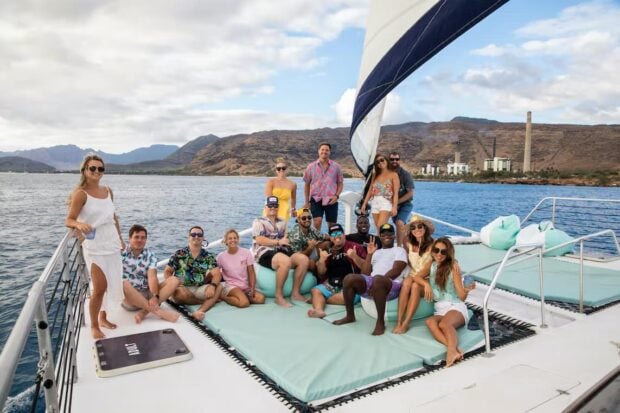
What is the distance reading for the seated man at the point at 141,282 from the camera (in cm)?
475

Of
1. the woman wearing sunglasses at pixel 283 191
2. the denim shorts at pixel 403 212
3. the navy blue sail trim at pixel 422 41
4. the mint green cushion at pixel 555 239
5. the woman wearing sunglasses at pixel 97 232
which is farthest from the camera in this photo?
the mint green cushion at pixel 555 239

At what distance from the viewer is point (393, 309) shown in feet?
15.1

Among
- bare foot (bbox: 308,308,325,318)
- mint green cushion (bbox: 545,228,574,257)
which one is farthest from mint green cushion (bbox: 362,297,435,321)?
mint green cushion (bbox: 545,228,574,257)

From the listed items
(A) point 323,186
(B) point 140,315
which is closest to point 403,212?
(A) point 323,186

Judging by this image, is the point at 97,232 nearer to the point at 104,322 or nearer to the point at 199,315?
the point at 104,322

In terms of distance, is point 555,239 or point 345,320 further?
point 555,239

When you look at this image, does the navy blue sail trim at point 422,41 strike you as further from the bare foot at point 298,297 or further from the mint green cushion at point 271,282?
the bare foot at point 298,297

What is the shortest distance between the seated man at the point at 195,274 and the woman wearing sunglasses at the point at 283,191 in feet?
4.41

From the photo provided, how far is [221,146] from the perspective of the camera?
475 feet

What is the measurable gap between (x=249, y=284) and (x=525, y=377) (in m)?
3.09

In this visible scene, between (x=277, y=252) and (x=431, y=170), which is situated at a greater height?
(x=277, y=252)

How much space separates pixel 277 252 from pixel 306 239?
0.40 metres

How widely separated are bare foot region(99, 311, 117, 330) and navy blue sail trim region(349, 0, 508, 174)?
12.7 feet

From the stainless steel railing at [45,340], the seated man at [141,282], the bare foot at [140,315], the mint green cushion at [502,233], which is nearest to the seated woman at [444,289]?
the seated man at [141,282]
